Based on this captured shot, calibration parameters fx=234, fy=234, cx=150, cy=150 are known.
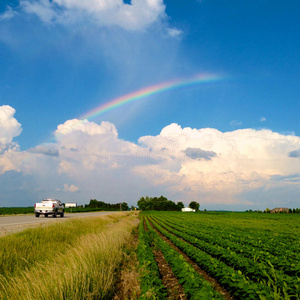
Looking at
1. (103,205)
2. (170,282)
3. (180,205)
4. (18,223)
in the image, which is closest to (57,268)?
(170,282)

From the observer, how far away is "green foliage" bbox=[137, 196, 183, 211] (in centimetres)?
15712

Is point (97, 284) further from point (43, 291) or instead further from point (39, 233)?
Result: point (39, 233)

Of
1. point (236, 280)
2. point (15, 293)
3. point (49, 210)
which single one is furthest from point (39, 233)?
point (49, 210)

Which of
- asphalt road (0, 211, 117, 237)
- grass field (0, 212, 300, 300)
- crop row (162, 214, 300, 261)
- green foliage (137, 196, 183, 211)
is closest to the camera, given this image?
grass field (0, 212, 300, 300)

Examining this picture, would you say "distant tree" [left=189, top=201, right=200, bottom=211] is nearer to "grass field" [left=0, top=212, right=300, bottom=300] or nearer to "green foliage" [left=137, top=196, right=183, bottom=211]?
"green foliage" [left=137, top=196, right=183, bottom=211]

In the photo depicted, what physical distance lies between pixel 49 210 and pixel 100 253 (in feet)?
88.4

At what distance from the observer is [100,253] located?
8656mm

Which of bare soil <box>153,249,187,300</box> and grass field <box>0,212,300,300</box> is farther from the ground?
grass field <box>0,212,300,300</box>

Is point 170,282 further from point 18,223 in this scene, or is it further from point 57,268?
point 18,223

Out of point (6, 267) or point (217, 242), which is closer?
point (6, 267)

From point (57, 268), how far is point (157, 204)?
166142mm

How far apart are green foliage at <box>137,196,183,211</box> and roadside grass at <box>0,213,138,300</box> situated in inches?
5739

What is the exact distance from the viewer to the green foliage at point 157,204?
157m

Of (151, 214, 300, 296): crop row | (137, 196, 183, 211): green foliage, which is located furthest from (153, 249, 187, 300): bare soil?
(137, 196, 183, 211): green foliage
